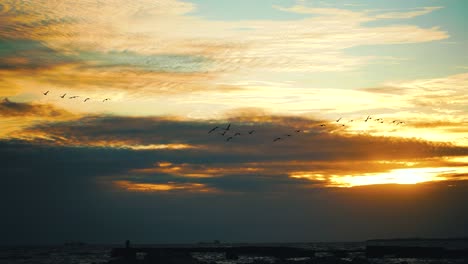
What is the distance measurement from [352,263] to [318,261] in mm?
7367

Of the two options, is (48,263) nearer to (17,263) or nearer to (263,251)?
(17,263)

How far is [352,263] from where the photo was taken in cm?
8388

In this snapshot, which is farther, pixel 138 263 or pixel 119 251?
pixel 119 251

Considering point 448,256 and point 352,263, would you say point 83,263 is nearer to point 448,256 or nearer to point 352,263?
point 352,263

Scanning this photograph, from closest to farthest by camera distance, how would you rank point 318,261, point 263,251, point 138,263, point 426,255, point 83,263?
point 138,263
point 318,261
point 83,263
point 426,255
point 263,251

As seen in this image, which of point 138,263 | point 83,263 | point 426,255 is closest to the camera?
point 138,263

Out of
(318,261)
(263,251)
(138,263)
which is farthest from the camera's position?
(263,251)

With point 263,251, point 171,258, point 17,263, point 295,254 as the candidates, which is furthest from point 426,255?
point 17,263

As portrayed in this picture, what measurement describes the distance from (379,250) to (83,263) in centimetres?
5676

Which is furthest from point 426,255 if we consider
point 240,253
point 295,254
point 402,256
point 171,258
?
point 171,258

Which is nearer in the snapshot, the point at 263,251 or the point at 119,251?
the point at 119,251

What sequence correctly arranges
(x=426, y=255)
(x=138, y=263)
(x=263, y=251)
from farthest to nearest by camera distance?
(x=263, y=251), (x=426, y=255), (x=138, y=263)

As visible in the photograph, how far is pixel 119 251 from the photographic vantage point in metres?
110

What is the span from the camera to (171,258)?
8375cm
